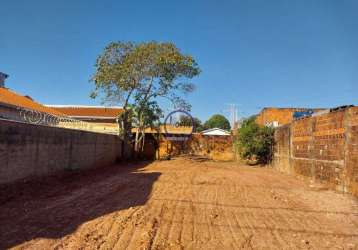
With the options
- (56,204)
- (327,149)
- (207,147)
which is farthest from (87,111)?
(56,204)

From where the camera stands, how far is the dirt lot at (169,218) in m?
4.65

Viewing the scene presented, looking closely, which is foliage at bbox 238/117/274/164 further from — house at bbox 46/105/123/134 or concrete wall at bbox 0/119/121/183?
house at bbox 46/105/123/134

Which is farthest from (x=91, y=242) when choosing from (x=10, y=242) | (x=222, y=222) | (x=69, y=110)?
(x=69, y=110)

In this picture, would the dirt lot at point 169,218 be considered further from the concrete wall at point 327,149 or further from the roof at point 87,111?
the roof at point 87,111

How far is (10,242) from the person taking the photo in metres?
4.26

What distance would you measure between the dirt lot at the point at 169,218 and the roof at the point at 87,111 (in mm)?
23332

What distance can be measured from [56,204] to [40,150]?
3.08 metres

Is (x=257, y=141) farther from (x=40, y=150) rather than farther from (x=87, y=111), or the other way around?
(x=87, y=111)

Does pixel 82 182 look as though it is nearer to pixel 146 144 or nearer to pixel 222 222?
pixel 222 222

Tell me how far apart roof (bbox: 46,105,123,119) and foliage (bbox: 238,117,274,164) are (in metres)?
15.0

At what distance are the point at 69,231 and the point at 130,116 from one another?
17.5m

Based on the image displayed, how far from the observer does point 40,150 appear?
927cm

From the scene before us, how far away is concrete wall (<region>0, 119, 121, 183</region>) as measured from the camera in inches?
297

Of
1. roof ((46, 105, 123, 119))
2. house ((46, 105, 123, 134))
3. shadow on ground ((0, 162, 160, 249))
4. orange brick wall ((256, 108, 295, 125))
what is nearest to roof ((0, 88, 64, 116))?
shadow on ground ((0, 162, 160, 249))
